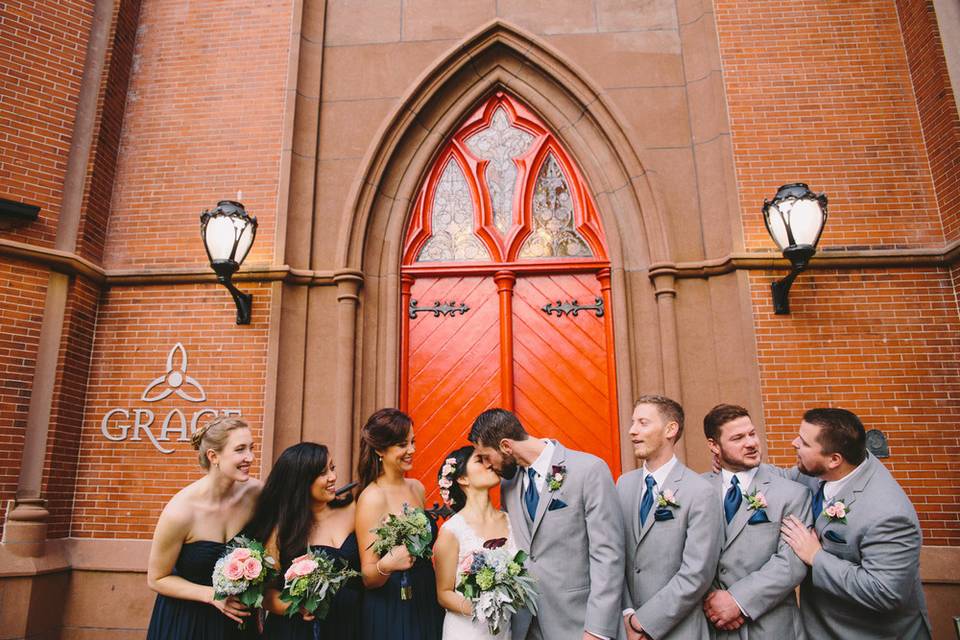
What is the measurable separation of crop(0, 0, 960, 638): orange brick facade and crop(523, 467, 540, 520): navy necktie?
2.80 m

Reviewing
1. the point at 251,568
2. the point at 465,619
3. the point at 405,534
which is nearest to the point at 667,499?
the point at 465,619

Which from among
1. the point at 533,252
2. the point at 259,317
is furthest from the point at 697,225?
the point at 259,317

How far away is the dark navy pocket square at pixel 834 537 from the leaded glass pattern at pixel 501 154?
14.1 ft

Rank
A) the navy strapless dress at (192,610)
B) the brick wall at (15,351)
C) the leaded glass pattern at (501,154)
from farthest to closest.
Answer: the leaded glass pattern at (501,154), the brick wall at (15,351), the navy strapless dress at (192,610)

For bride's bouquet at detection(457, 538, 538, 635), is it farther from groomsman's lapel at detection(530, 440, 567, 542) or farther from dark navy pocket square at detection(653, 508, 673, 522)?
dark navy pocket square at detection(653, 508, 673, 522)

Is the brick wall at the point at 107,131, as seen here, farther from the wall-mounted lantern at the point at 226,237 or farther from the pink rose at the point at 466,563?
the pink rose at the point at 466,563

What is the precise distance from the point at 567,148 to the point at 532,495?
4443 millimetres

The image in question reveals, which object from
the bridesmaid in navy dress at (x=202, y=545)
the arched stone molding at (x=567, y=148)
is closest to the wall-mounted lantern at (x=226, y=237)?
the arched stone molding at (x=567, y=148)

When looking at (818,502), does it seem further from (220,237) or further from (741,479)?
(220,237)

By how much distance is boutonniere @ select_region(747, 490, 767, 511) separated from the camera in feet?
10.4

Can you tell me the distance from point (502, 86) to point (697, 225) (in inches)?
105

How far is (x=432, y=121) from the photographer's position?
676 centimetres

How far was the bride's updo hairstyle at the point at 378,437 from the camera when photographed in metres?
3.64

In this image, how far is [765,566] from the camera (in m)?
3.12
